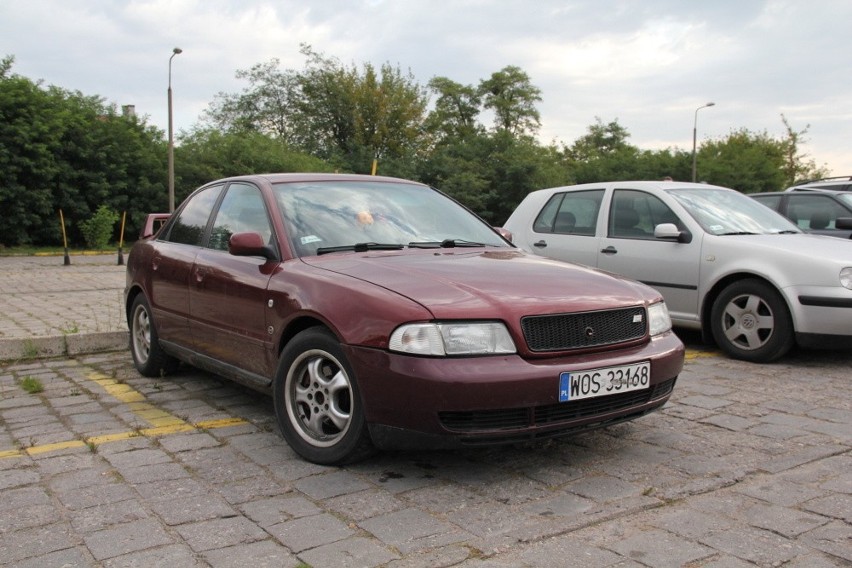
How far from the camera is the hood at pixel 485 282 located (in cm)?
355

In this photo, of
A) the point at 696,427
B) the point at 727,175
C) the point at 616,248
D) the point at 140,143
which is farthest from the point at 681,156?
the point at 696,427

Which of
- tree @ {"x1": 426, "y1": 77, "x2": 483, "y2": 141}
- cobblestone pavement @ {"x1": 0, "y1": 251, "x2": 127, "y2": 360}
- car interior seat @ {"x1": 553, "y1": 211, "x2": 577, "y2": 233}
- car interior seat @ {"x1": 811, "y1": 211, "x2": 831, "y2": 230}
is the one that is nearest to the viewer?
cobblestone pavement @ {"x1": 0, "y1": 251, "x2": 127, "y2": 360}

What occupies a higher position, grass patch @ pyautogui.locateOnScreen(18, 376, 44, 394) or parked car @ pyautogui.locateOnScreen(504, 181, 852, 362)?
parked car @ pyautogui.locateOnScreen(504, 181, 852, 362)

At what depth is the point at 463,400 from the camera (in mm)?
3367

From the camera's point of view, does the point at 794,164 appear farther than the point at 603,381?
Yes

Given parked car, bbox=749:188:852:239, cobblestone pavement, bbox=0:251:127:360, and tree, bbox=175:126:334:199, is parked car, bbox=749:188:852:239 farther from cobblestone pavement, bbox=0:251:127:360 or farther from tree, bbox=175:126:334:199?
tree, bbox=175:126:334:199

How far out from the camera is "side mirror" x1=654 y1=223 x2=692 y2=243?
7004 millimetres

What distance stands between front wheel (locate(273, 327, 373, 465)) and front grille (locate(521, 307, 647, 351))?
87 cm

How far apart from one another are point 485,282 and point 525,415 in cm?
68

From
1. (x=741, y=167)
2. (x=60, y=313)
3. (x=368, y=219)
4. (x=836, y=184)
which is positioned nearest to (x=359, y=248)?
(x=368, y=219)

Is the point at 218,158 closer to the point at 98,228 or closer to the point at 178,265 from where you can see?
the point at 98,228

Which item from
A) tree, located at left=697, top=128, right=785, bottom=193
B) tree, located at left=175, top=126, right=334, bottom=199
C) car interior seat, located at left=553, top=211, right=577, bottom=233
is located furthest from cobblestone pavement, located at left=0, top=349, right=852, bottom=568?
tree, located at left=697, top=128, right=785, bottom=193

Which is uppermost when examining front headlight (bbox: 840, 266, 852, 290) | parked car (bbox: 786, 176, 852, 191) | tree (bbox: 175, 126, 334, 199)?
tree (bbox: 175, 126, 334, 199)

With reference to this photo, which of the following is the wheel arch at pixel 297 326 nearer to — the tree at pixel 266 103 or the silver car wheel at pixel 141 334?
the silver car wheel at pixel 141 334
